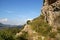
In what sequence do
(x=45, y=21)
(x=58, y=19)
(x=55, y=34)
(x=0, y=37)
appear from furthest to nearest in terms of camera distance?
(x=45, y=21)
(x=58, y=19)
(x=55, y=34)
(x=0, y=37)

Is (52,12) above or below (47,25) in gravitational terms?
above

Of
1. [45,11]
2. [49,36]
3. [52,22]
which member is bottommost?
[49,36]

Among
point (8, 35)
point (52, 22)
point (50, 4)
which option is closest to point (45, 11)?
point (50, 4)

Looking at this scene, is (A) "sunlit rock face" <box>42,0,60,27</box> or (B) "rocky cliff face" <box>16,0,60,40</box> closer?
(B) "rocky cliff face" <box>16,0,60,40</box>

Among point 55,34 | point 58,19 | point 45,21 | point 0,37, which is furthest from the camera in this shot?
point 45,21

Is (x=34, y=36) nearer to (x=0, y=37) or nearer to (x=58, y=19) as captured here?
(x=58, y=19)

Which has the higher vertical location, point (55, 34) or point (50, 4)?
point (50, 4)

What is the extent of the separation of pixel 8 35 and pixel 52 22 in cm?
2956

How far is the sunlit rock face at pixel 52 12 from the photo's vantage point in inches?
3758

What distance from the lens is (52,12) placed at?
99.6 meters

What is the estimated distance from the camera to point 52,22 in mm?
97688

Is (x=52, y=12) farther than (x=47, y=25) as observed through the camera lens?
Yes

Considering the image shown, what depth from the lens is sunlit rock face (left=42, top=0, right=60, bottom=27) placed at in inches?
3758

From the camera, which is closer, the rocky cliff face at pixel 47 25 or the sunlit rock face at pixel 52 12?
the rocky cliff face at pixel 47 25
